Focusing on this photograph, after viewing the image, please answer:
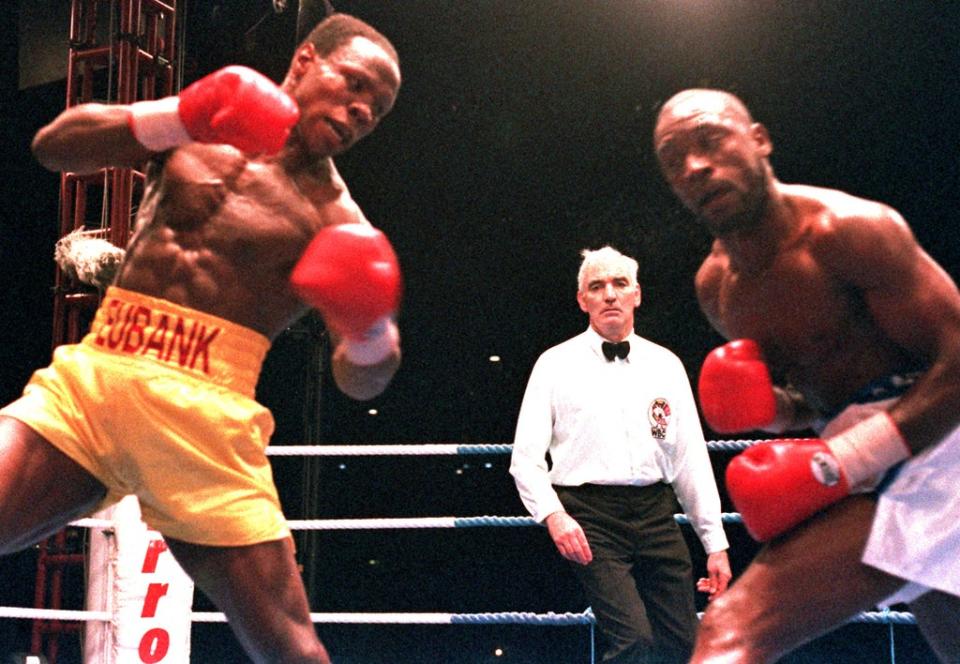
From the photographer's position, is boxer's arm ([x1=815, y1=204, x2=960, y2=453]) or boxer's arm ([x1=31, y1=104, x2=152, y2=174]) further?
boxer's arm ([x1=31, y1=104, x2=152, y2=174])

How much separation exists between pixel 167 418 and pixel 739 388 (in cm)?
91

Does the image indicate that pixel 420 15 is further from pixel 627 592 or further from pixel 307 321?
pixel 627 592

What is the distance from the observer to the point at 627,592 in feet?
9.21

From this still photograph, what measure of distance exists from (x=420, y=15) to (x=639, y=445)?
5537 mm

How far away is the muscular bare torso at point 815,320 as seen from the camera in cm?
166

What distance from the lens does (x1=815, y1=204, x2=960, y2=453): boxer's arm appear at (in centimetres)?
156

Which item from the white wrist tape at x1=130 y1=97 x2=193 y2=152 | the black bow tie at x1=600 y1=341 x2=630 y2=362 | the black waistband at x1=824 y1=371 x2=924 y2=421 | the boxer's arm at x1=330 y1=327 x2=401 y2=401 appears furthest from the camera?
the black bow tie at x1=600 y1=341 x2=630 y2=362

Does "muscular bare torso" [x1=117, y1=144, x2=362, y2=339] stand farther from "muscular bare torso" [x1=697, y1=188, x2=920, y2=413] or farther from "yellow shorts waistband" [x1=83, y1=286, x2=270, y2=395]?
"muscular bare torso" [x1=697, y1=188, x2=920, y2=413]

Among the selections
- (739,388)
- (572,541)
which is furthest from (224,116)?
(572,541)

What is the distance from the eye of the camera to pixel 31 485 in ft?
5.57

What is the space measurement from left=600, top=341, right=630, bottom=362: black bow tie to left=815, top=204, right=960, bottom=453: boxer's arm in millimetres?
1431

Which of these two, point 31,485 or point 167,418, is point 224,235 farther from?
point 31,485

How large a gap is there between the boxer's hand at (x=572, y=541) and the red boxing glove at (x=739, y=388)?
979 mm

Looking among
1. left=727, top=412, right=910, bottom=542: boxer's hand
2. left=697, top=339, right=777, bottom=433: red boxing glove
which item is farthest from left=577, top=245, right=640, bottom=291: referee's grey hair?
left=727, top=412, right=910, bottom=542: boxer's hand
